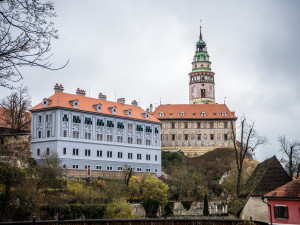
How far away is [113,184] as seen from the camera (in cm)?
5369

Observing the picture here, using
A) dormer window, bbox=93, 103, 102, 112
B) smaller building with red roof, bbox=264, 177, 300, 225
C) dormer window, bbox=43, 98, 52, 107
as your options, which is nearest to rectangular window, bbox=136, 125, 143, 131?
dormer window, bbox=93, 103, 102, 112

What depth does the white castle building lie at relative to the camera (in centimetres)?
5806

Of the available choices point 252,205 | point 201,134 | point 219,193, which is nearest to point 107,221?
point 252,205

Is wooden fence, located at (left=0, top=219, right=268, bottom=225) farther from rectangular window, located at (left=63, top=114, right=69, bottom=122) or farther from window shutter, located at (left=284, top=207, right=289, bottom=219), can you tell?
rectangular window, located at (left=63, top=114, right=69, bottom=122)

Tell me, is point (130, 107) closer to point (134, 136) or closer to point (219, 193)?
point (134, 136)

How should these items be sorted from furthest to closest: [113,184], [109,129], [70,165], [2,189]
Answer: [109,129]
[70,165]
[113,184]
[2,189]

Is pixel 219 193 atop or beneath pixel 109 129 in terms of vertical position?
beneath

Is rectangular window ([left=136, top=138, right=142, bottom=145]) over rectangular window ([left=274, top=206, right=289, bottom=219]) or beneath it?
over

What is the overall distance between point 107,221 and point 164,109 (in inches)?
2458

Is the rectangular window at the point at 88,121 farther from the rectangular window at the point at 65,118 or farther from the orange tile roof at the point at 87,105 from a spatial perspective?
the rectangular window at the point at 65,118

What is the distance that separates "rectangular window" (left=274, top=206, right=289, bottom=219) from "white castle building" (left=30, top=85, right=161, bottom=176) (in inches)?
1281

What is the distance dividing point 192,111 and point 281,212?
62154 millimetres

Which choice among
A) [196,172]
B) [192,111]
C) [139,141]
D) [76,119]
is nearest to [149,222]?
[76,119]

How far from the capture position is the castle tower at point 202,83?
4021 inches
